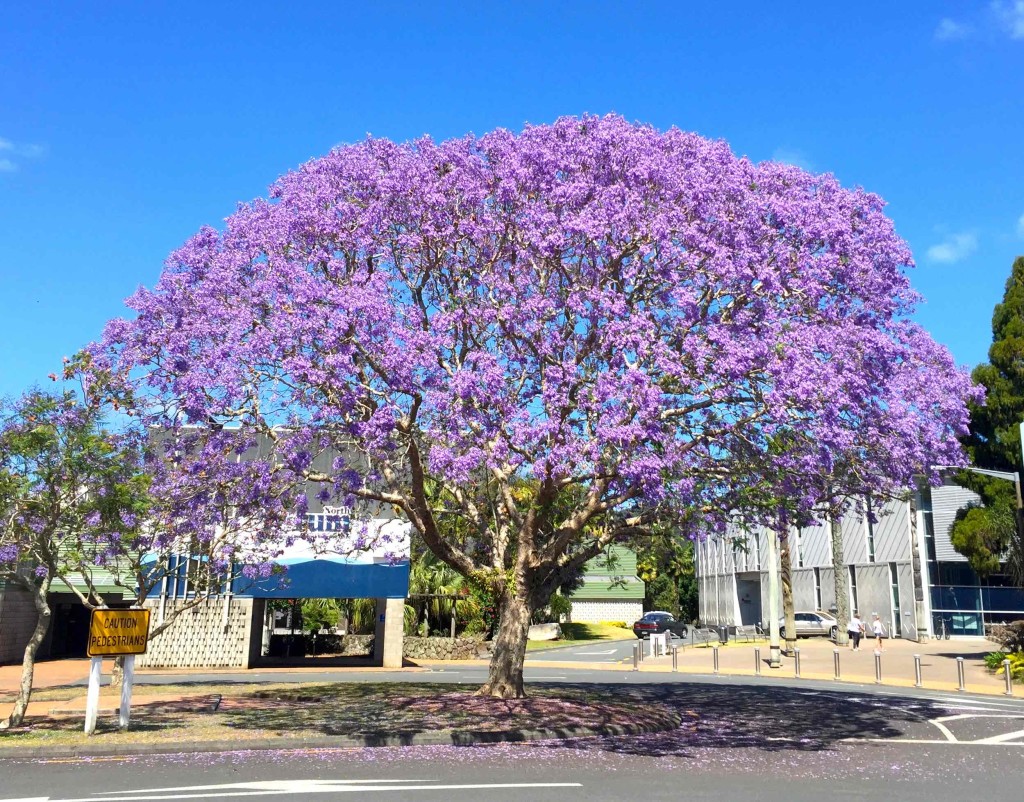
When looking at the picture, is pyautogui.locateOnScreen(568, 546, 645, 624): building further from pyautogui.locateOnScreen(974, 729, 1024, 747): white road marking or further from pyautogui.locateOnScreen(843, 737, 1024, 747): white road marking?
pyautogui.locateOnScreen(843, 737, 1024, 747): white road marking

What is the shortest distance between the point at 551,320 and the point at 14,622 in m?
28.7

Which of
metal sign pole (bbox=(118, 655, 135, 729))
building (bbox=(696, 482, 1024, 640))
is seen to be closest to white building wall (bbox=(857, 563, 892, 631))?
building (bbox=(696, 482, 1024, 640))

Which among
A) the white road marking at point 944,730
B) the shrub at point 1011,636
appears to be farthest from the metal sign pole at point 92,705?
the shrub at point 1011,636

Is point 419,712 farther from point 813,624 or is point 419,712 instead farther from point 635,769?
point 813,624

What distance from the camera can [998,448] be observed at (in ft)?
110

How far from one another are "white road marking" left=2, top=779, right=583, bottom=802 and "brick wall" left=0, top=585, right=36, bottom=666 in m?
25.9

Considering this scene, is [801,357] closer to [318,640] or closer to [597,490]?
[597,490]

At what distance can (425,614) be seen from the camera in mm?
41406

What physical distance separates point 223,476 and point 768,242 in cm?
1108

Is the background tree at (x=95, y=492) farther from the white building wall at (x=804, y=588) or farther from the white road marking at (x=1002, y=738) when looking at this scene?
the white building wall at (x=804, y=588)

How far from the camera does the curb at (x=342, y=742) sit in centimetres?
1305

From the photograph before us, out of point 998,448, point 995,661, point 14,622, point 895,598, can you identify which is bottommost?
point 995,661

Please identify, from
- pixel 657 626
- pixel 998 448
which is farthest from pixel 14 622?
pixel 998 448

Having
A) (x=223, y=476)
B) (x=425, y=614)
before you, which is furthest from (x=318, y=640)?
(x=223, y=476)
